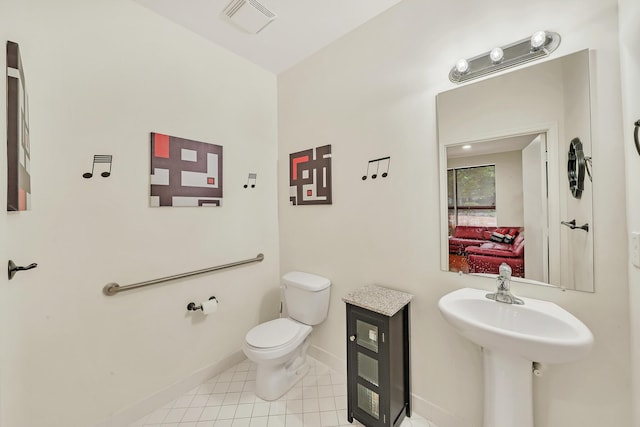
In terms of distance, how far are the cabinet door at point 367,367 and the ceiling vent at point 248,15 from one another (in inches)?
76.6

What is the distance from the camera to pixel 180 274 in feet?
5.65

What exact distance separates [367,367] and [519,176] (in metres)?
1.30

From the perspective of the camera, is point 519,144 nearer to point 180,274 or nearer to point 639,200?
point 639,200

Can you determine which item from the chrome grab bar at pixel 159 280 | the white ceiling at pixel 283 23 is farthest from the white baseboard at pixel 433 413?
→ the white ceiling at pixel 283 23

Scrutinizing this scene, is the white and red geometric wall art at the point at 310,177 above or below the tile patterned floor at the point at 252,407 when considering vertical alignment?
above

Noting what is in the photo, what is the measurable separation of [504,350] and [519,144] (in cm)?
94

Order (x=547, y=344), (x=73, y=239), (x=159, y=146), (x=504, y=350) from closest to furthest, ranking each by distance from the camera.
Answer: (x=547, y=344), (x=504, y=350), (x=73, y=239), (x=159, y=146)

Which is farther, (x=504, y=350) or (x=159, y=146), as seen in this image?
(x=159, y=146)

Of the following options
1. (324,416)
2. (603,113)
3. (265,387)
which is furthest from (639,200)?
(265,387)

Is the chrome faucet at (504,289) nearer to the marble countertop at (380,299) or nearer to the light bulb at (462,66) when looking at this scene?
the marble countertop at (380,299)

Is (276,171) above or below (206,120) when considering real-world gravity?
below

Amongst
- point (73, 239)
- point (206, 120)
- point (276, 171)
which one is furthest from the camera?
point (276, 171)

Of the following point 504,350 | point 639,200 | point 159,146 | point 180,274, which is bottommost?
point 504,350

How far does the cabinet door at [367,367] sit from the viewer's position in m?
1.37
